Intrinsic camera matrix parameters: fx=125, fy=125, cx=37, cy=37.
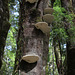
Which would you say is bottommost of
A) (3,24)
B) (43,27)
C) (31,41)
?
(3,24)

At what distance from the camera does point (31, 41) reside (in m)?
2.60

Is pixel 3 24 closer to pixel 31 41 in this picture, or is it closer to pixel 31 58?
pixel 31 41

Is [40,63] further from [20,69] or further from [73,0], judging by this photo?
[73,0]

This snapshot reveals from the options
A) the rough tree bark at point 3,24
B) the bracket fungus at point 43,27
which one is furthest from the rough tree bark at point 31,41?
the rough tree bark at point 3,24

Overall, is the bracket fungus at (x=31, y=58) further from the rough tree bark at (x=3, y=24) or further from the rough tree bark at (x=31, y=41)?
the rough tree bark at (x=3, y=24)

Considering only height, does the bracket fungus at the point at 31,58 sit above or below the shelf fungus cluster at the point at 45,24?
below

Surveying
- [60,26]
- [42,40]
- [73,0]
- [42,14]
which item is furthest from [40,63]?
[73,0]

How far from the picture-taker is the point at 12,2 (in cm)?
909

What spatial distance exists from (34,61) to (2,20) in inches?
164

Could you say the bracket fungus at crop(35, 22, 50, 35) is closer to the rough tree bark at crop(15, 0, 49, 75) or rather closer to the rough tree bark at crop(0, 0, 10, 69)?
the rough tree bark at crop(15, 0, 49, 75)

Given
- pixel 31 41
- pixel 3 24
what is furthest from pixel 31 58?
pixel 3 24

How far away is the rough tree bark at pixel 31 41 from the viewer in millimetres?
2342

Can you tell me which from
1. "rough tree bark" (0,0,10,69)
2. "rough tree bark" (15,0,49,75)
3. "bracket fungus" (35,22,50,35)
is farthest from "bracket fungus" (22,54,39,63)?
"rough tree bark" (0,0,10,69)

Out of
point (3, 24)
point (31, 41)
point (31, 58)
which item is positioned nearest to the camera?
point (31, 58)
